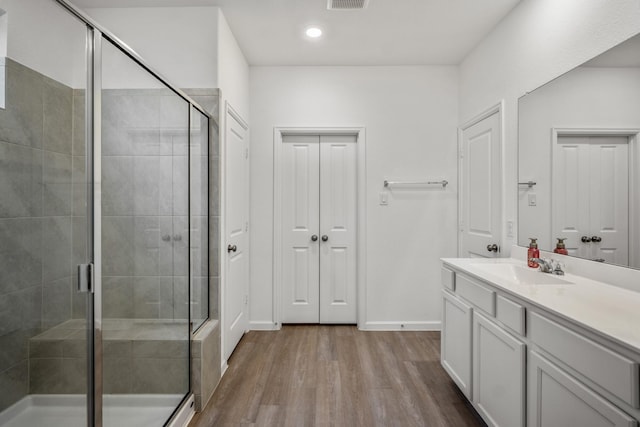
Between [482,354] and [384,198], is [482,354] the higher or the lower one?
the lower one

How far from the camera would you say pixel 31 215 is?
0.98 metres

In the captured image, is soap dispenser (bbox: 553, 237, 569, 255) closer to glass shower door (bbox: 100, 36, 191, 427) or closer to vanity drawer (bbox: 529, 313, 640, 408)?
vanity drawer (bbox: 529, 313, 640, 408)

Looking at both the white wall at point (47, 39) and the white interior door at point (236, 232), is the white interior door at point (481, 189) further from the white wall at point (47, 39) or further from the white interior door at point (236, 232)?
the white wall at point (47, 39)

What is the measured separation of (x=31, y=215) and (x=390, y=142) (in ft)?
9.45

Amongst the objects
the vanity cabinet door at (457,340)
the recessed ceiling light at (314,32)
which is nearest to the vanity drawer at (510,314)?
the vanity cabinet door at (457,340)

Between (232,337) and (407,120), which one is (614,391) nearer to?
(232,337)

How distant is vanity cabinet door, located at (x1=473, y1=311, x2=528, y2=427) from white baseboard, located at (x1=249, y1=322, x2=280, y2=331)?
1.95 meters

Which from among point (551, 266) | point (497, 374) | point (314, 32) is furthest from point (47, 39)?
point (551, 266)

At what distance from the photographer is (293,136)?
336 cm

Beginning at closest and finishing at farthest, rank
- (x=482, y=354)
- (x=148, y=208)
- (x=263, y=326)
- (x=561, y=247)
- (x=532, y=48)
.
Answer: (x=148, y=208), (x=482, y=354), (x=561, y=247), (x=532, y=48), (x=263, y=326)

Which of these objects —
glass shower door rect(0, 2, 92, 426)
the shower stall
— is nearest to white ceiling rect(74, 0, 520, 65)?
the shower stall

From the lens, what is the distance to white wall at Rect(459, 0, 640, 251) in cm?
159

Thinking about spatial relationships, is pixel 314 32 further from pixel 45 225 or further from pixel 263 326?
pixel 263 326

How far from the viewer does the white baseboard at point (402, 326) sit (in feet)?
10.7
